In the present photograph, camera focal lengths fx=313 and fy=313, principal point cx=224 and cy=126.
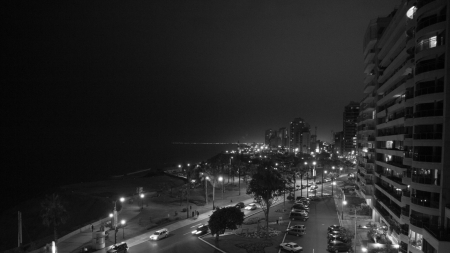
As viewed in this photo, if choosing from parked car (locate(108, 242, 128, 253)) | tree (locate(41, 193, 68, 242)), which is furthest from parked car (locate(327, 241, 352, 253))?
tree (locate(41, 193, 68, 242))

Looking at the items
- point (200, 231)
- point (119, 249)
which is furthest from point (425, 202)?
point (119, 249)

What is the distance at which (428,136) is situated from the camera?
1024 inches

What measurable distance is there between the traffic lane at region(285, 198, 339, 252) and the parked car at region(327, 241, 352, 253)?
922 millimetres

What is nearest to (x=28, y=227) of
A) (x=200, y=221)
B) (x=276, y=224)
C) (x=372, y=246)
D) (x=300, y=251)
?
(x=200, y=221)

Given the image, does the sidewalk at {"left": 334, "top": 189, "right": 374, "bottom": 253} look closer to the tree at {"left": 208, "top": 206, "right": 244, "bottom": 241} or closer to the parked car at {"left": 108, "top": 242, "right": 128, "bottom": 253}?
the tree at {"left": 208, "top": 206, "right": 244, "bottom": 241}

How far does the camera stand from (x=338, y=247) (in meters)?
33.6

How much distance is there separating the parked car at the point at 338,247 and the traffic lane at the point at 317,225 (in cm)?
92

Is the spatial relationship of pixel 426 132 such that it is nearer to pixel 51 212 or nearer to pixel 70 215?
pixel 51 212

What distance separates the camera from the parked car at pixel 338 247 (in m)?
33.5

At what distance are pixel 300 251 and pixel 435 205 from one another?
1407cm

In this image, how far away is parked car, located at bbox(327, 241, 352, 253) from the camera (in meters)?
33.5

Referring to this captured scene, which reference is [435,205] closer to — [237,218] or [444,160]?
[444,160]

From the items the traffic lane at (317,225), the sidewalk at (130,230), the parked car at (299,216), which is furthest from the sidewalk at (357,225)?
the sidewalk at (130,230)

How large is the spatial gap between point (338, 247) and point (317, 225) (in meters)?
11.7
